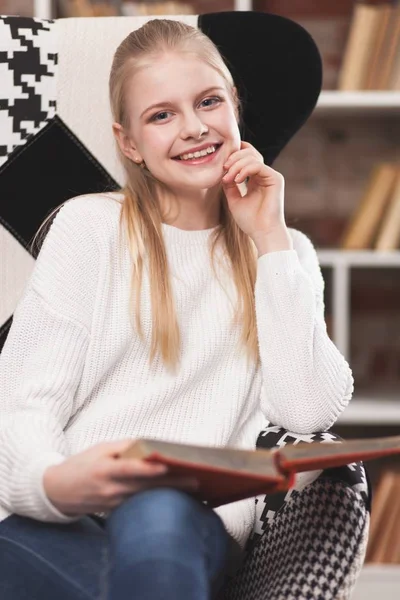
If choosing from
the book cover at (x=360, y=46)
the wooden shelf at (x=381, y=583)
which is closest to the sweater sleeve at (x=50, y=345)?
the book cover at (x=360, y=46)

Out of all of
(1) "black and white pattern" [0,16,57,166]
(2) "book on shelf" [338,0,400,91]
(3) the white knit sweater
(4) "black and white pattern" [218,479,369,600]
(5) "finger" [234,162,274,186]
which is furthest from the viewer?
(2) "book on shelf" [338,0,400,91]

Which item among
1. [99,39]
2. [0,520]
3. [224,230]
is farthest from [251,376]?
[99,39]

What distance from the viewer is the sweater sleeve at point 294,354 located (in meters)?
1.24

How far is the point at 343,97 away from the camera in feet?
7.13

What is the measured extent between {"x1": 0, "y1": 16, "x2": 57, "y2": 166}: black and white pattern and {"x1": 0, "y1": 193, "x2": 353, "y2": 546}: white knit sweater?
0.67ft

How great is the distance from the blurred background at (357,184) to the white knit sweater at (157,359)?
94cm

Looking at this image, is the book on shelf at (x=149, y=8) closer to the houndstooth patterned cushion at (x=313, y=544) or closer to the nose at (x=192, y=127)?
the nose at (x=192, y=127)

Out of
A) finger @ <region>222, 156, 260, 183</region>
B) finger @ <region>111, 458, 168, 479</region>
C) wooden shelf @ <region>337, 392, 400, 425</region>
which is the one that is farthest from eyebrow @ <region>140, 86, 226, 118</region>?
wooden shelf @ <region>337, 392, 400, 425</region>

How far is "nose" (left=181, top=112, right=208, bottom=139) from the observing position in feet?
4.06

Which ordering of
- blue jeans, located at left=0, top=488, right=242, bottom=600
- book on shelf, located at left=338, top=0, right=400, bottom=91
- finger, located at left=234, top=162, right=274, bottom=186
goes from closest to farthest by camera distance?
blue jeans, located at left=0, top=488, right=242, bottom=600 < finger, located at left=234, top=162, right=274, bottom=186 < book on shelf, located at left=338, top=0, right=400, bottom=91

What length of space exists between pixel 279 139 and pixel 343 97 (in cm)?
75

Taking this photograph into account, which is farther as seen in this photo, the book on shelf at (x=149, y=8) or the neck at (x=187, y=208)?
the book on shelf at (x=149, y=8)

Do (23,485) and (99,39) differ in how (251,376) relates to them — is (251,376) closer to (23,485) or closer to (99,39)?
(23,485)

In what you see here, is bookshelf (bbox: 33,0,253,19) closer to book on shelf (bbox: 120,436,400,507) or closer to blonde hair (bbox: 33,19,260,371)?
blonde hair (bbox: 33,19,260,371)
